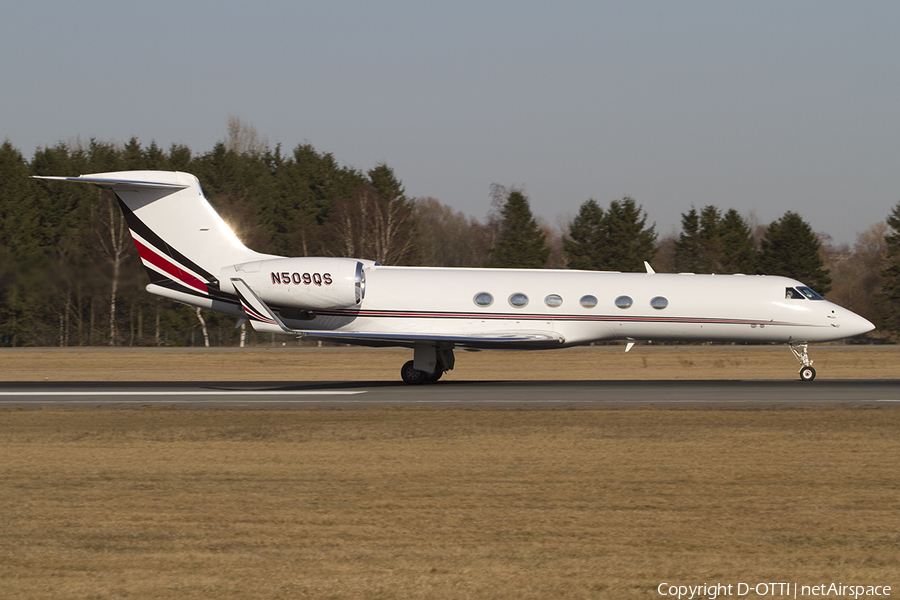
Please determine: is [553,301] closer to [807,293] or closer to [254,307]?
[807,293]

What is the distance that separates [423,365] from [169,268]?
6.98 metres

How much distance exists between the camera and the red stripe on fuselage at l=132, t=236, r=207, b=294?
2267cm

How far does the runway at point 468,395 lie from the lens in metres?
17.1

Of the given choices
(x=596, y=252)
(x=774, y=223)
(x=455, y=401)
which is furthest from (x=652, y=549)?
(x=774, y=223)

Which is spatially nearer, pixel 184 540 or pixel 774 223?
pixel 184 540

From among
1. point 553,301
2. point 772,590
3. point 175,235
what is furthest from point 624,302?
point 772,590

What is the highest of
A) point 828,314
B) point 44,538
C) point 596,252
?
point 596,252

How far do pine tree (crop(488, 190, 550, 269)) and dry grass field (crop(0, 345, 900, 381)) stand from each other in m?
24.1

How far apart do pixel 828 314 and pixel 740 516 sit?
15.9 m

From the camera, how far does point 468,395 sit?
1892cm

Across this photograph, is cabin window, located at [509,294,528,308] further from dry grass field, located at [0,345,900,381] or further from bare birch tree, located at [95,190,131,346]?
bare birch tree, located at [95,190,131,346]

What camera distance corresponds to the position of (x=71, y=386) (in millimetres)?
22422

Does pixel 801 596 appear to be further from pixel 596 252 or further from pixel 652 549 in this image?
pixel 596 252

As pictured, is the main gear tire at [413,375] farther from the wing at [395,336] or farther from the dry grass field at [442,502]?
the dry grass field at [442,502]
